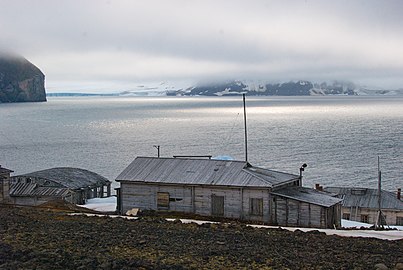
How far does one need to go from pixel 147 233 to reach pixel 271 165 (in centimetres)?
5816

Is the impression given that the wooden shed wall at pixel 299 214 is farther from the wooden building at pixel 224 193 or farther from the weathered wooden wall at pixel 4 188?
the weathered wooden wall at pixel 4 188

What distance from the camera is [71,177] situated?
4681cm

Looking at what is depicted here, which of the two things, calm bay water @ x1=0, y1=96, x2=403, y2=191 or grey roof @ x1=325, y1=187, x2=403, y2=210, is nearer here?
grey roof @ x1=325, y1=187, x2=403, y2=210

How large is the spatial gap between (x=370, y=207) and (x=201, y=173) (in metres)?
20.6

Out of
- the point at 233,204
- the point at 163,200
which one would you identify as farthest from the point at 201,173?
the point at 233,204

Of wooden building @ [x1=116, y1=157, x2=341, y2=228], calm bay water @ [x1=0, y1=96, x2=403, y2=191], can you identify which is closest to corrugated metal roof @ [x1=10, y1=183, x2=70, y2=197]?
wooden building @ [x1=116, y1=157, x2=341, y2=228]

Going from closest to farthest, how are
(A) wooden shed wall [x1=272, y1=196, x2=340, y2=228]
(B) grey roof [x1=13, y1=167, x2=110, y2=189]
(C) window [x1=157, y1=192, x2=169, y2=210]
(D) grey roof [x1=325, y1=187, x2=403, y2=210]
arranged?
(A) wooden shed wall [x1=272, y1=196, x2=340, y2=228] < (C) window [x1=157, y1=192, x2=169, y2=210] < (D) grey roof [x1=325, y1=187, x2=403, y2=210] < (B) grey roof [x1=13, y1=167, x2=110, y2=189]

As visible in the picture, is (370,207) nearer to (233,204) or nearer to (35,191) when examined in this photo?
(233,204)

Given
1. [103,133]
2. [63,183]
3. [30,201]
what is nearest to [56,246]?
[30,201]

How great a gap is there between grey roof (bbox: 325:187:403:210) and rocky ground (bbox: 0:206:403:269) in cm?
2714

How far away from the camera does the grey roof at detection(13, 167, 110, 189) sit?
4458 centimetres

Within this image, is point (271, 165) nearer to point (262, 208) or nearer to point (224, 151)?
point (224, 151)

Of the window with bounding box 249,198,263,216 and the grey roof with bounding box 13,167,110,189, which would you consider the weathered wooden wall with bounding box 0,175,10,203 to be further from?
the window with bounding box 249,198,263,216

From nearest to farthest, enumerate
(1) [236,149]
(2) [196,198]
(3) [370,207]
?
(2) [196,198] < (3) [370,207] < (1) [236,149]
